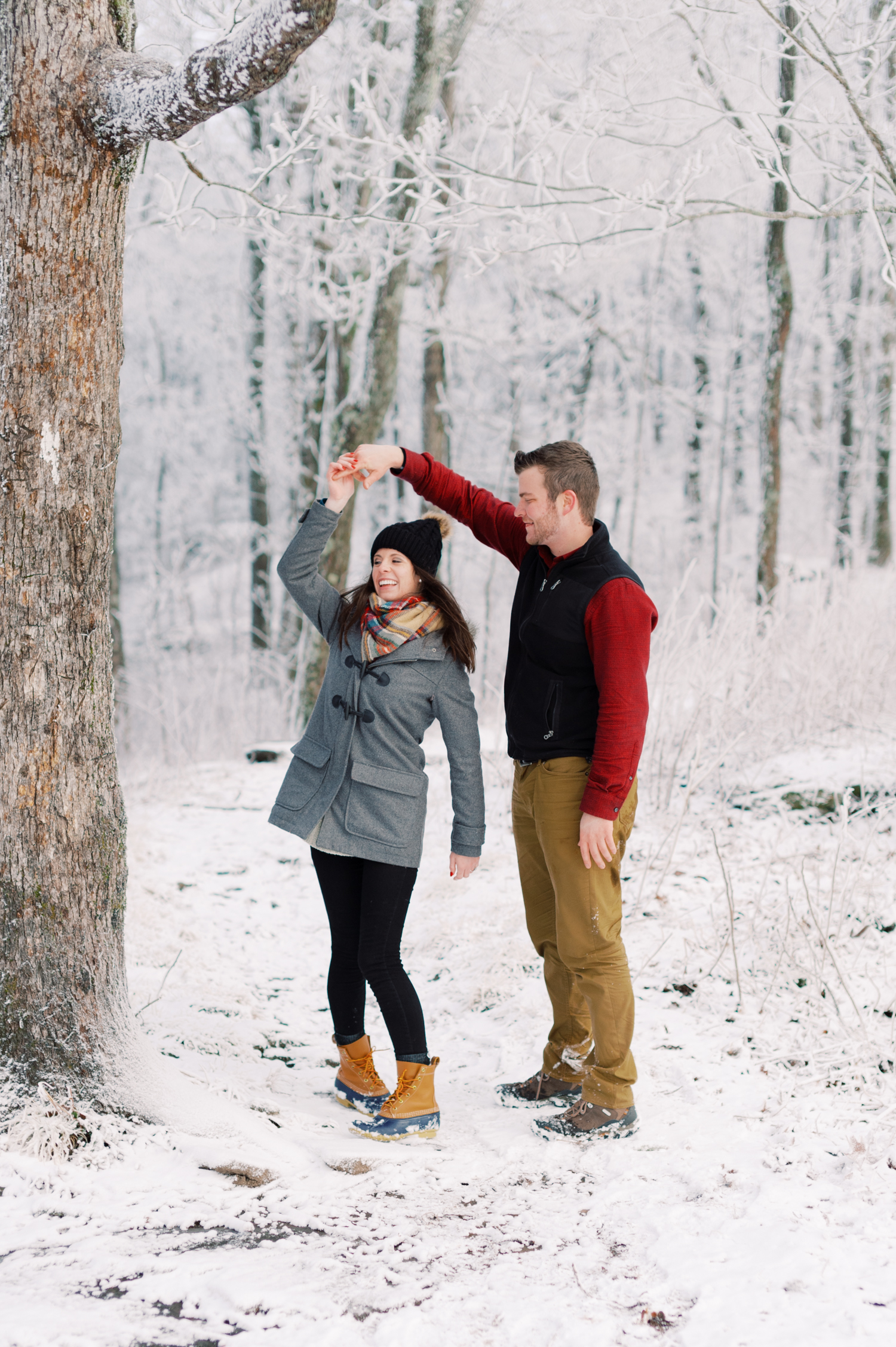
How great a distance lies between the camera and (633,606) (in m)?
2.69

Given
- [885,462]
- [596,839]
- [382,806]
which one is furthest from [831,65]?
[885,462]

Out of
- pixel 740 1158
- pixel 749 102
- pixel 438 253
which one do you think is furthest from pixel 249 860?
pixel 438 253

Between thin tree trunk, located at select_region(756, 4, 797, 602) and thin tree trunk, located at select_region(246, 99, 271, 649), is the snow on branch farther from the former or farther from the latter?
thin tree trunk, located at select_region(246, 99, 271, 649)

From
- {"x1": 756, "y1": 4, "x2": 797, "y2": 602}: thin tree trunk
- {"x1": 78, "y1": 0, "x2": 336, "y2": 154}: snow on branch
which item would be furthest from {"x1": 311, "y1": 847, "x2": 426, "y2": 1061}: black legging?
{"x1": 756, "y1": 4, "x2": 797, "y2": 602}: thin tree trunk

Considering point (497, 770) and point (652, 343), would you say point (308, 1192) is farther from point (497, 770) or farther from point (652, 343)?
point (652, 343)

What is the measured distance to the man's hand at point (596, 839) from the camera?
2.70m

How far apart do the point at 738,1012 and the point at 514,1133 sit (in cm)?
112

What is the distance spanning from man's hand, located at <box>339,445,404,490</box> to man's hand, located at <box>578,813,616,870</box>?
1162 millimetres

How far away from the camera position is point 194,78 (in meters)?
2.25

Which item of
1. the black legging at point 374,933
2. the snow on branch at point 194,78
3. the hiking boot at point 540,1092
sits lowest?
the hiking boot at point 540,1092

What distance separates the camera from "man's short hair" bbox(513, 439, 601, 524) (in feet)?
9.12

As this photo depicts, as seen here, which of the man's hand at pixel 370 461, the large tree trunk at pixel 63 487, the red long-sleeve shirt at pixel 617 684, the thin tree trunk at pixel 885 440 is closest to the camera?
the large tree trunk at pixel 63 487

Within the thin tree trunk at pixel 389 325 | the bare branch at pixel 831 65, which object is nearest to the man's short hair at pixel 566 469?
the bare branch at pixel 831 65

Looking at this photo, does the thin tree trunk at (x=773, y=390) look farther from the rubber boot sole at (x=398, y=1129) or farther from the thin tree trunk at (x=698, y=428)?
the thin tree trunk at (x=698, y=428)
